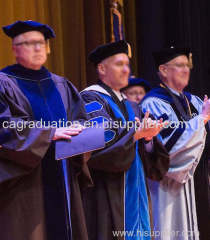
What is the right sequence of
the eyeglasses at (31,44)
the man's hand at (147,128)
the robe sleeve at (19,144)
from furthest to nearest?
1. the man's hand at (147,128)
2. the eyeglasses at (31,44)
3. the robe sleeve at (19,144)

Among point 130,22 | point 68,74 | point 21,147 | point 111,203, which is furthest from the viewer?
point 130,22

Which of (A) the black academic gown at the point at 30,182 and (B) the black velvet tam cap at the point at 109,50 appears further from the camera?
(B) the black velvet tam cap at the point at 109,50

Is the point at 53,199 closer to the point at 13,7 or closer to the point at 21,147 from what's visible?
the point at 21,147

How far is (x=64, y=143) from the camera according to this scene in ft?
11.3

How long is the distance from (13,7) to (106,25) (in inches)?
70.5

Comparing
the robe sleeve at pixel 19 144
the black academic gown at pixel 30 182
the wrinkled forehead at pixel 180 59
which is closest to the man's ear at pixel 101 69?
the wrinkled forehead at pixel 180 59

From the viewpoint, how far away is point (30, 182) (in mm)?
3449

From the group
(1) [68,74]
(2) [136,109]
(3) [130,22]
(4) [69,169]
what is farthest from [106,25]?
(4) [69,169]

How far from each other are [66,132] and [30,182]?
41 cm

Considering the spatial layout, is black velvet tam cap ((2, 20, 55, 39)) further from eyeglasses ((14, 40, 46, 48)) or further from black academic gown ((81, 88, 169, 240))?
black academic gown ((81, 88, 169, 240))

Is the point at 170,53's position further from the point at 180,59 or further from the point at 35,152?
the point at 35,152

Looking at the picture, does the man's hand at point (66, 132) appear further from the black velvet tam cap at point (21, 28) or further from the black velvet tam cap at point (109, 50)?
the black velvet tam cap at point (109, 50)

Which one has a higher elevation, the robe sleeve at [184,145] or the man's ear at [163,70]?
the man's ear at [163,70]

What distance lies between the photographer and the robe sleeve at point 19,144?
331 centimetres
